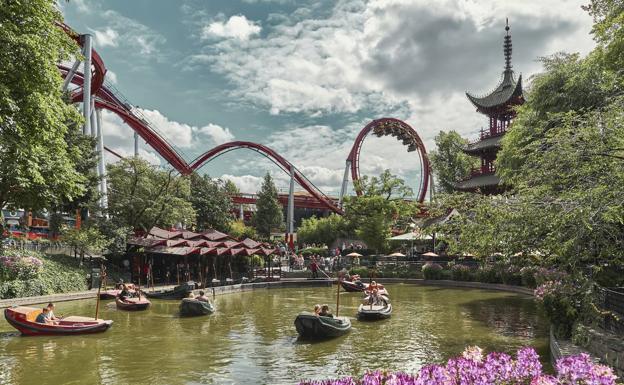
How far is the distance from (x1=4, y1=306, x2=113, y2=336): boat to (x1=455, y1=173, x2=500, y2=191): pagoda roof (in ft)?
133

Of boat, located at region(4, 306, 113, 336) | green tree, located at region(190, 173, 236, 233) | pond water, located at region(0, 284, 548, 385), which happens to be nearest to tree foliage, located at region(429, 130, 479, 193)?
→ green tree, located at region(190, 173, 236, 233)

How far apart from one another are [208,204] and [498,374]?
182 feet

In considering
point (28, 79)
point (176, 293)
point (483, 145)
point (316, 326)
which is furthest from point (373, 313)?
point (483, 145)

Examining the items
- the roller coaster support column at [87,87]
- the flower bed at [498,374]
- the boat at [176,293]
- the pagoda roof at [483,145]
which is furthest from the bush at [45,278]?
the pagoda roof at [483,145]

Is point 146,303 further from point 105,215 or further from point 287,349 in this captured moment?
point 105,215

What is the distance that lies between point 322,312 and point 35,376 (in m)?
9.25

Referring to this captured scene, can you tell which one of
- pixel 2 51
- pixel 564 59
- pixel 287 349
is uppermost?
pixel 564 59

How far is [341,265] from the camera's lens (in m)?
44.3

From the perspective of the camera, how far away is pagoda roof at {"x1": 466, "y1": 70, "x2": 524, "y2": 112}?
5147 centimetres

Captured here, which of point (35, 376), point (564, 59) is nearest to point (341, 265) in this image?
point (564, 59)

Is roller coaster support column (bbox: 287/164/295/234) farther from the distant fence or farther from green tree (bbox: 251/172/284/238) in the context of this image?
the distant fence

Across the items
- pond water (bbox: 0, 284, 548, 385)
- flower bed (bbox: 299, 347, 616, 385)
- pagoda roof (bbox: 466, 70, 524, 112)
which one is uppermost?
pagoda roof (bbox: 466, 70, 524, 112)

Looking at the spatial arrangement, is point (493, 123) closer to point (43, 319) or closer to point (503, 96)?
point (503, 96)

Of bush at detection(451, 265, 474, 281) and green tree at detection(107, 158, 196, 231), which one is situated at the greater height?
green tree at detection(107, 158, 196, 231)
